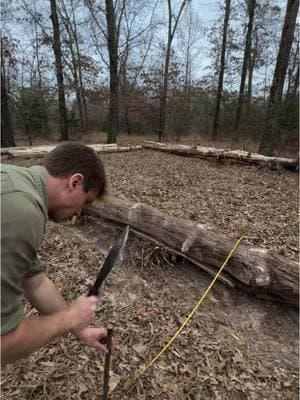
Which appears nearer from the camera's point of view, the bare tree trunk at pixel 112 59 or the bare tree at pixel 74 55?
the bare tree trunk at pixel 112 59

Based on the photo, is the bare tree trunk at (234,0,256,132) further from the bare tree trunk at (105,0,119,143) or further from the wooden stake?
the wooden stake

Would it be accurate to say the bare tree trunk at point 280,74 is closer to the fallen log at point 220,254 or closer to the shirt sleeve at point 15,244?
the fallen log at point 220,254

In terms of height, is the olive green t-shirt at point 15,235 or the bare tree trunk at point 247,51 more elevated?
the bare tree trunk at point 247,51

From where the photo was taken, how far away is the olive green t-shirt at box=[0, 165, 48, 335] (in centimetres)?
119

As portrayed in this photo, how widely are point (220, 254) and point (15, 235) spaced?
85.3 inches

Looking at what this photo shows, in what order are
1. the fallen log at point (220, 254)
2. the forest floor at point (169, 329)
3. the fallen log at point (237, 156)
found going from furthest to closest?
the fallen log at point (237, 156)
the fallen log at point (220, 254)
the forest floor at point (169, 329)

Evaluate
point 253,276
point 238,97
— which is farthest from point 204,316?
point 238,97

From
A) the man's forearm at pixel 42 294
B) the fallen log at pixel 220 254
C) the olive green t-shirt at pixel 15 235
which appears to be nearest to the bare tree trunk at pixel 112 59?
the fallen log at pixel 220 254

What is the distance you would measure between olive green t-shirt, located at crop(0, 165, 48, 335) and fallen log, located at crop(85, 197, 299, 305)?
192cm

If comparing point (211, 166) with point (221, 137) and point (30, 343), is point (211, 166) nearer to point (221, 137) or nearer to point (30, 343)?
point (30, 343)

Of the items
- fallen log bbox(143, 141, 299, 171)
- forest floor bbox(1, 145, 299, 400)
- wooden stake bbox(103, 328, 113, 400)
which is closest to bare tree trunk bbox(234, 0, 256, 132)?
fallen log bbox(143, 141, 299, 171)

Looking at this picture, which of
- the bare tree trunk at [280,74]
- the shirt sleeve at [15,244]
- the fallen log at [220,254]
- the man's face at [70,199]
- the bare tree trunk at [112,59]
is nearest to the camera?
the shirt sleeve at [15,244]

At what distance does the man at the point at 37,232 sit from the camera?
1.21 m

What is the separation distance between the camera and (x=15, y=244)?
1.20 metres
